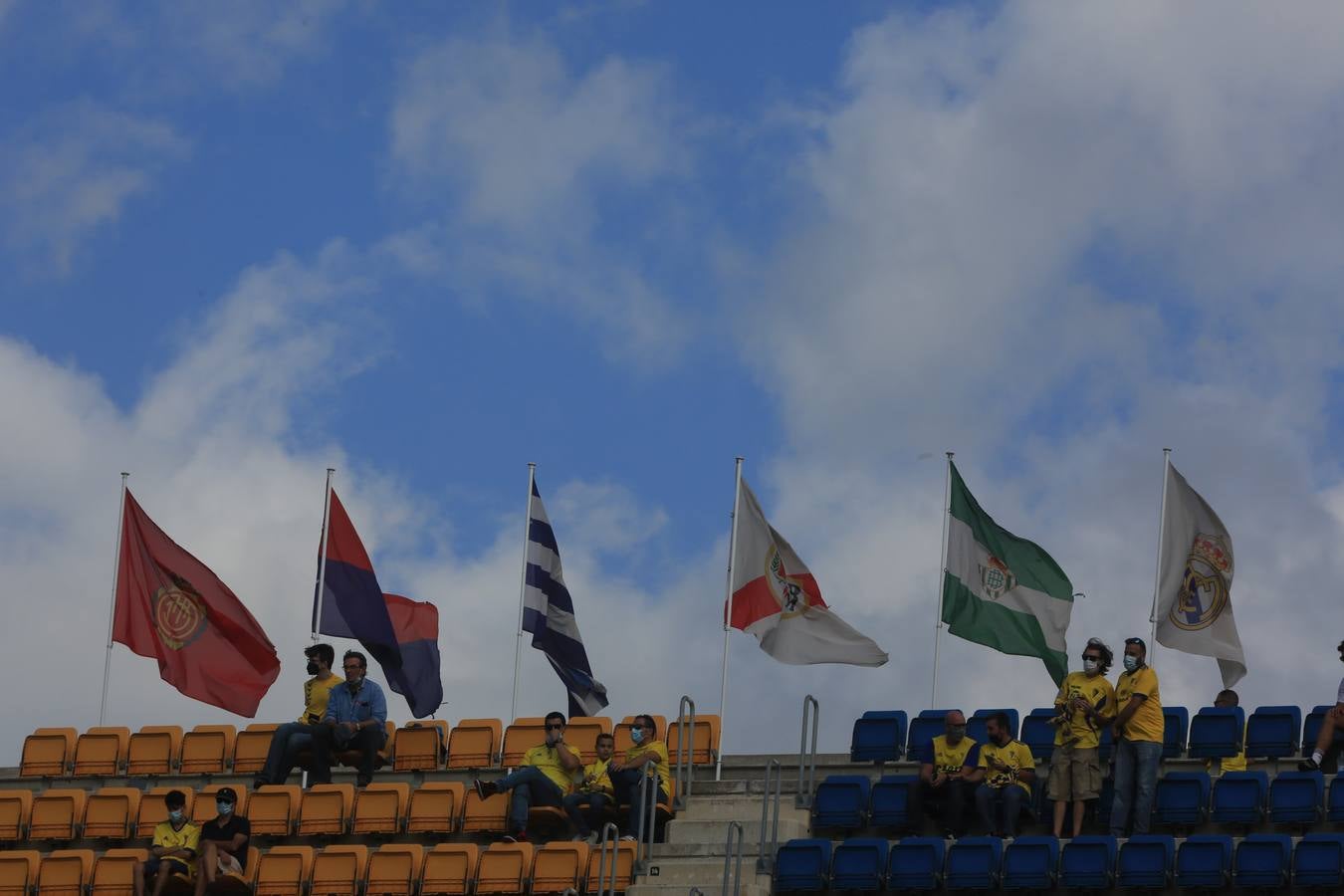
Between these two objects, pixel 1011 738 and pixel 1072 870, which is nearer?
pixel 1072 870

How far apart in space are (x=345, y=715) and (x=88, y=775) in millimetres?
4369

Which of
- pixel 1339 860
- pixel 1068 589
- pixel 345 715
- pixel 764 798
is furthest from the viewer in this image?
pixel 1068 589

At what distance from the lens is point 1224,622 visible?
90.2 feet

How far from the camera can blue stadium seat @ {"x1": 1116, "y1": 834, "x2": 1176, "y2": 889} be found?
2178cm

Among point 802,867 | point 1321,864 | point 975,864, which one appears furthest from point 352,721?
point 1321,864

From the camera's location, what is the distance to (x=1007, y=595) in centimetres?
2811

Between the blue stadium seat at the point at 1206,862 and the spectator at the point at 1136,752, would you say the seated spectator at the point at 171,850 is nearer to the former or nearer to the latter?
the spectator at the point at 1136,752

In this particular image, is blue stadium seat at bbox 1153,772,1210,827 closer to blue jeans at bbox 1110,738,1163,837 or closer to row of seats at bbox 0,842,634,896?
blue jeans at bbox 1110,738,1163,837

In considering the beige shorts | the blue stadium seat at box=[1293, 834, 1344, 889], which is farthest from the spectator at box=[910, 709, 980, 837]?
the blue stadium seat at box=[1293, 834, 1344, 889]

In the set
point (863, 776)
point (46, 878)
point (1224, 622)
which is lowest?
point (46, 878)

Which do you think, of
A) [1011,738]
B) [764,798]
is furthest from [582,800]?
[1011,738]

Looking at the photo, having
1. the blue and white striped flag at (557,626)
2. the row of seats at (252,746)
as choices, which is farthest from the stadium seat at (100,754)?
the blue and white striped flag at (557,626)

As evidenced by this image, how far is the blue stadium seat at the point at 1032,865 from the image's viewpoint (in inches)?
867

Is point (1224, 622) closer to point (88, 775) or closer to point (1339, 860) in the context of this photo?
point (1339, 860)
